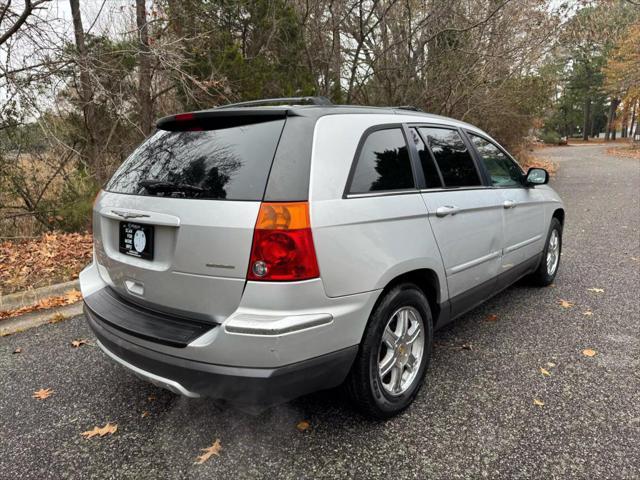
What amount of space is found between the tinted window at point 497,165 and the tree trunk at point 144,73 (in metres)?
5.37

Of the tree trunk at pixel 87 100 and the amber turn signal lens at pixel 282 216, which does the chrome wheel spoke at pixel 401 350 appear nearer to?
the amber turn signal lens at pixel 282 216

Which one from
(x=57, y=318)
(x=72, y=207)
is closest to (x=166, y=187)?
(x=57, y=318)

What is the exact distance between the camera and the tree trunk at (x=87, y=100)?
20.9ft

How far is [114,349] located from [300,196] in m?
1.30

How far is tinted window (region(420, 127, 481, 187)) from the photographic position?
300 centimetres

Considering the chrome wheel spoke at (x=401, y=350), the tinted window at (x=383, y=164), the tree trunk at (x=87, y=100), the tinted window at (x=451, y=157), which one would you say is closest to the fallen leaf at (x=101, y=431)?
the chrome wheel spoke at (x=401, y=350)

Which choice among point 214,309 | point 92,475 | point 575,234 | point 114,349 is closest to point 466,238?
point 214,309

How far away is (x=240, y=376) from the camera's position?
1917 millimetres

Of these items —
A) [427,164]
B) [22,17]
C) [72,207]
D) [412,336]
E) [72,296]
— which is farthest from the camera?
[72,207]

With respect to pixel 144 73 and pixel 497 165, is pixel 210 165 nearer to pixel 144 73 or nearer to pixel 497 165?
pixel 497 165

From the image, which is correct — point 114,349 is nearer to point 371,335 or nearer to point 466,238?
point 371,335

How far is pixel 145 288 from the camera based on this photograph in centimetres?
223

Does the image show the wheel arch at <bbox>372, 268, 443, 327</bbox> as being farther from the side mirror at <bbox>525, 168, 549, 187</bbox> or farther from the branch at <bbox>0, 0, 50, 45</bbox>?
the branch at <bbox>0, 0, 50, 45</bbox>

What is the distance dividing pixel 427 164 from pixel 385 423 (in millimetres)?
1596
